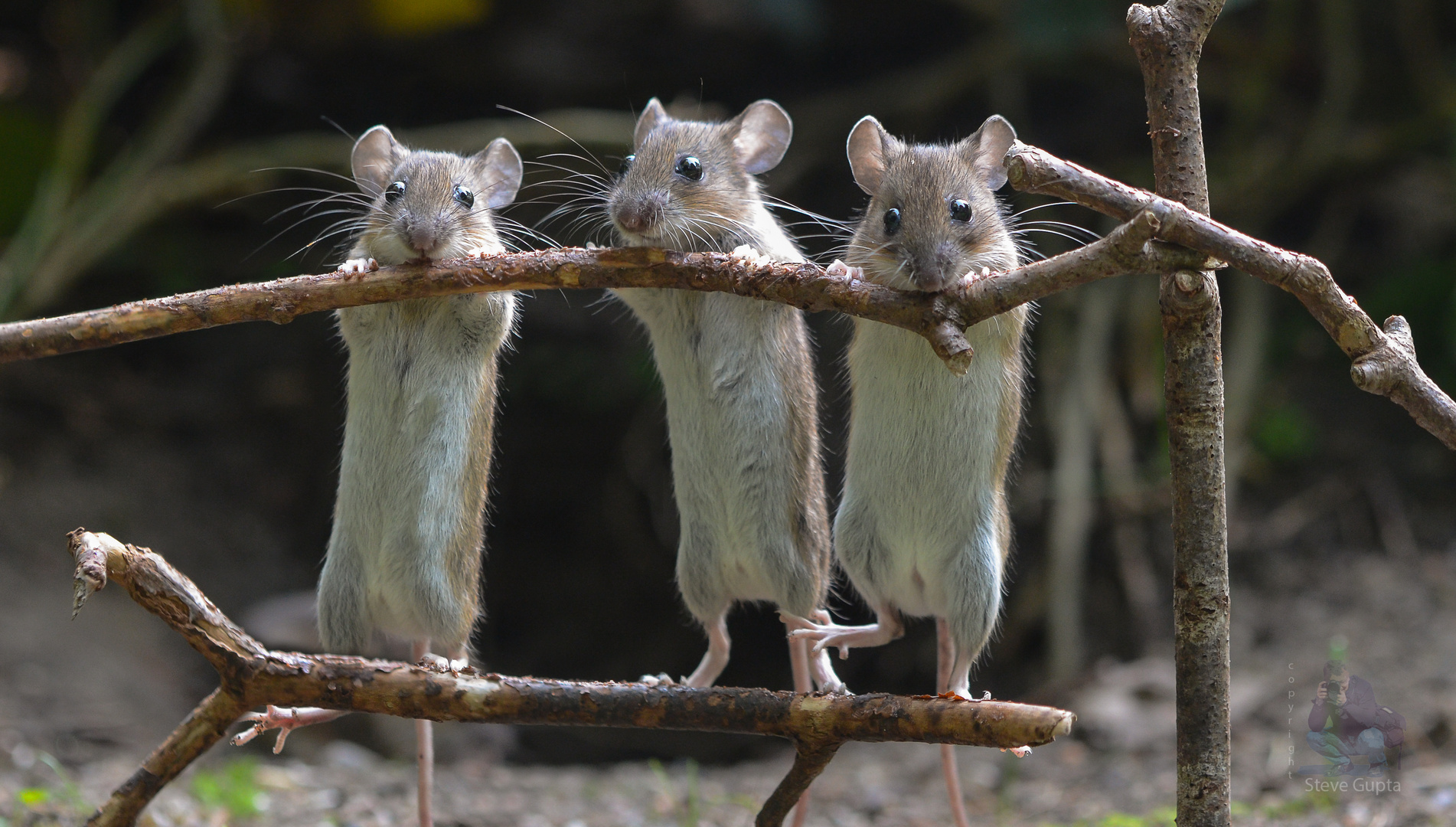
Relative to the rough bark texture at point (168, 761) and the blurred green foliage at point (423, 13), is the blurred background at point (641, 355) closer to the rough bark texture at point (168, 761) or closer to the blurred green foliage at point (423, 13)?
the blurred green foliage at point (423, 13)

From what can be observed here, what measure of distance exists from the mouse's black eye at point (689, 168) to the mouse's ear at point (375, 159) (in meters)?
0.89

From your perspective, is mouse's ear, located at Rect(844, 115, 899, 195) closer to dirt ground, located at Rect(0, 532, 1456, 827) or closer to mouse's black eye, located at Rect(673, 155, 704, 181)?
mouse's black eye, located at Rect(673, 155, 704, 181)

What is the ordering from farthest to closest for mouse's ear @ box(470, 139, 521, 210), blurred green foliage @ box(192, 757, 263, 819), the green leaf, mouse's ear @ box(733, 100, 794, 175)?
blurred green foliage @ box(192, 757, 263, 819)
the green leaf
mouse's ear @ box(733, 100, 794, 175)
mouse's ear @ box(470, 139, 521, 210)

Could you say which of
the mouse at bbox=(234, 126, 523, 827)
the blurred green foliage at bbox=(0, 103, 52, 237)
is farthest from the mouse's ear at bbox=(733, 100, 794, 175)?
the blurred green foliage at bbox=(0, 103, 52, 237)

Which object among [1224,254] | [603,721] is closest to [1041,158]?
[1224,254]

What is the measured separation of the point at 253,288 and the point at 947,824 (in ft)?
12.2

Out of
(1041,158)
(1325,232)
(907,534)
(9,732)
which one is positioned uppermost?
(1325,232)

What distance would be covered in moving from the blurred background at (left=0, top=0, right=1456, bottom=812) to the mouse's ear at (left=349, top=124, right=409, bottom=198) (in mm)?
2958

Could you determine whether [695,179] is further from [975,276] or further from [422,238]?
[975,276]

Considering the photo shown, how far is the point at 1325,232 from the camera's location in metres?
7.78

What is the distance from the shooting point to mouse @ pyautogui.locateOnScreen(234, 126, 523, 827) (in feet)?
11.1

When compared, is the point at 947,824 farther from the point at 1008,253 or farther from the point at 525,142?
the point at 525,142

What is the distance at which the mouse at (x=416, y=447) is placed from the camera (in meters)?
3.37

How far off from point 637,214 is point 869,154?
729mm
